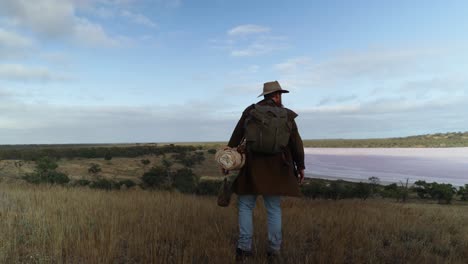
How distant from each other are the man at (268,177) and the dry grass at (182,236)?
9.8 inches

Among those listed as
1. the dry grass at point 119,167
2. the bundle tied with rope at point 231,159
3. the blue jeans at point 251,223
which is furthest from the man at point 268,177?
the dry grass at point 119,167

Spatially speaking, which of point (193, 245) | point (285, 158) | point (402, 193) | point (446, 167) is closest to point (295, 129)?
point (285, 158)

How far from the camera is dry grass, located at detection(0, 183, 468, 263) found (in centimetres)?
374

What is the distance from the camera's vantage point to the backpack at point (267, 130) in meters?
3.64

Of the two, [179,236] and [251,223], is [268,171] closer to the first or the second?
[251,223]

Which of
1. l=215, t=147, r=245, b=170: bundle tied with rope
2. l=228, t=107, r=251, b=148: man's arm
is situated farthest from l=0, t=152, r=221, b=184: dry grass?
l=215, t=147, r=245, b=170: bundle tied with rope

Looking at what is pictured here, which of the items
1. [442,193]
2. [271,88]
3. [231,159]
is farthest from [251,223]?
[442,193]

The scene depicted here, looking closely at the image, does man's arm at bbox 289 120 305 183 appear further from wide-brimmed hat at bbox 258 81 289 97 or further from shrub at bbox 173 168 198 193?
shrub at bbox 173 168 198 193

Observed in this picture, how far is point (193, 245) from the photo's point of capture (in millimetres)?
4090

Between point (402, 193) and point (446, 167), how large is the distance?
124ft

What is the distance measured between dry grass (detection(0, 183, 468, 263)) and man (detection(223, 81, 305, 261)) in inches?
9.8

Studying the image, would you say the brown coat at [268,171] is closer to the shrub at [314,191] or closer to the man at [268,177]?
the man at [268,177]

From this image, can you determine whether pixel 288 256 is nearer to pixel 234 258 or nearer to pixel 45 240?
pixel 234 258

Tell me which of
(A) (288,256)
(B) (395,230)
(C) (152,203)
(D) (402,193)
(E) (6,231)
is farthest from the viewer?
(D) (402,193)
